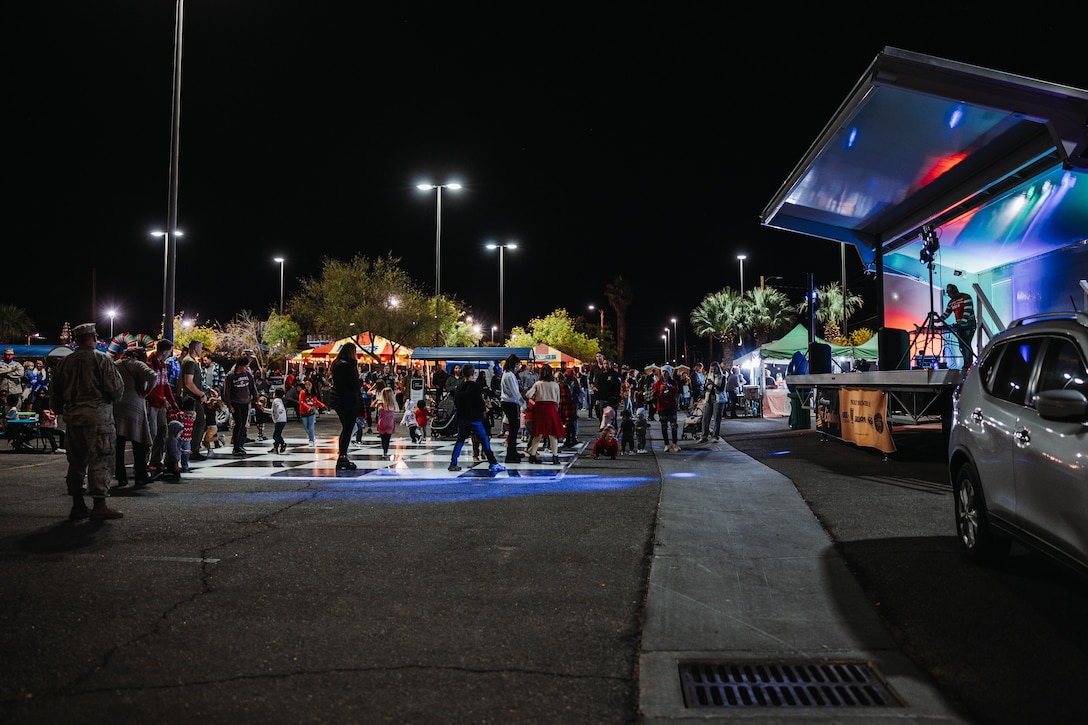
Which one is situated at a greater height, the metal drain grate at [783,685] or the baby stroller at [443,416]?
the baby stroller at [443,416]

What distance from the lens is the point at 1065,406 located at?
12.6 ft

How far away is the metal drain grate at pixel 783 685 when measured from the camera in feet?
10.7

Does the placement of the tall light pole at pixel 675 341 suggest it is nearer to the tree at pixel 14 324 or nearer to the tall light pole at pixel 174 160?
the tree at pixel 14 324

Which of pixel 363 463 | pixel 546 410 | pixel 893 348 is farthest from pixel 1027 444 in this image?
pixel 363 463

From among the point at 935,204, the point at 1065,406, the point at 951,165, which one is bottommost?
the point at 1065,406

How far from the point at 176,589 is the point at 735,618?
136 inches

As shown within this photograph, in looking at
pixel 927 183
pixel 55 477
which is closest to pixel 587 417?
pixel 927 183

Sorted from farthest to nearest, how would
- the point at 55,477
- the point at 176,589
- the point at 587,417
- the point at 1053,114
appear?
the point at 587,417, the point at 55,477, the point at 1053,114, the point at 176,589

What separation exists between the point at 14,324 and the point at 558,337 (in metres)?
58.2

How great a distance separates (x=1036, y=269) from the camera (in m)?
12.3

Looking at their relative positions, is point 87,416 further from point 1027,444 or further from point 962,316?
point 962,316

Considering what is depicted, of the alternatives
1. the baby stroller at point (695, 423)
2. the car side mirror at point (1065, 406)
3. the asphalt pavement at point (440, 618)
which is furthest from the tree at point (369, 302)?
the car side mirror at point (1065, 406)

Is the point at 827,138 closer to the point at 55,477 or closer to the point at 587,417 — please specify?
the point at 55,477

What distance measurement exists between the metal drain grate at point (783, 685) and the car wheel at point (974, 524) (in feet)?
6.80
